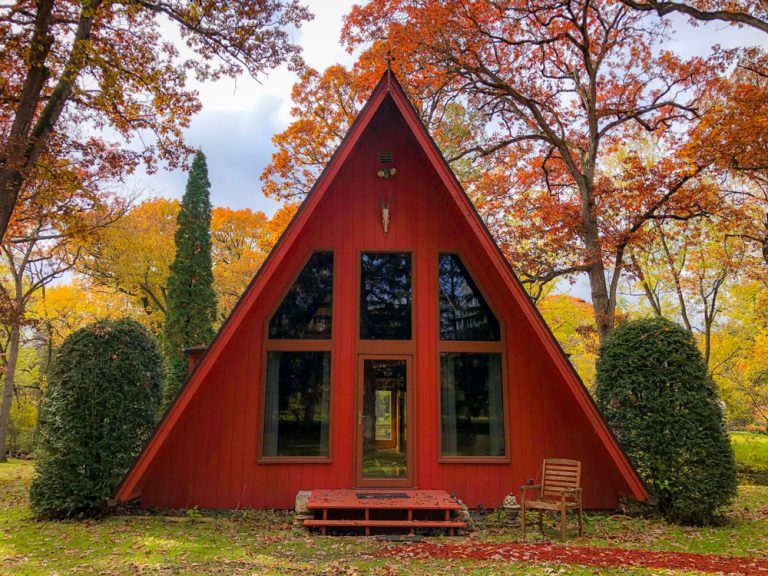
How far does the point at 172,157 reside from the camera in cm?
884

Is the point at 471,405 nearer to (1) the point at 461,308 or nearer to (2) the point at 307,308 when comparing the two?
(1) the point at 461,308

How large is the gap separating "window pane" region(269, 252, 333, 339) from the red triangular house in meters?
0.02

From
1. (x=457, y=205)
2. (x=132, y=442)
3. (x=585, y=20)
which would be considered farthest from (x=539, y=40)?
(x=132, y=442)

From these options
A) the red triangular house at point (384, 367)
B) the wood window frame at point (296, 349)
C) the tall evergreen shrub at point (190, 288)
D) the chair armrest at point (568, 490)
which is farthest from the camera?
the tall evergreen shrub at point (190, 288)

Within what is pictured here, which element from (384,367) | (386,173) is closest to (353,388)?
(384,367)

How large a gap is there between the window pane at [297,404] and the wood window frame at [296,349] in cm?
5

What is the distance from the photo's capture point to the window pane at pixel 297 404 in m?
7.43

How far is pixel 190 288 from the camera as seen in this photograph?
58.2ft

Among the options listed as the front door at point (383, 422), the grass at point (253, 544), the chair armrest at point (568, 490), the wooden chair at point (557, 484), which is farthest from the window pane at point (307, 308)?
the chair armrest at point (568, 490)

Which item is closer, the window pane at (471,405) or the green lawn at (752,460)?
the window pane at (471,405)

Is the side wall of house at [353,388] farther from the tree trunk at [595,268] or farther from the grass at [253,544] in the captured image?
the tree trunk at [595,268]

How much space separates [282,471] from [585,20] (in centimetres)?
1127

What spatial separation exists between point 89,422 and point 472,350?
215 inches

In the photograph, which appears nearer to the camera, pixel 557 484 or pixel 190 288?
pixel 557 484
